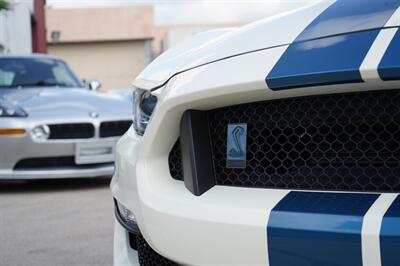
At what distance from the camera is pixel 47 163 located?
18.1ft

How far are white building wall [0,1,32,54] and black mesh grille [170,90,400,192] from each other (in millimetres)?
16721

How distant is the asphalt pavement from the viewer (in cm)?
337

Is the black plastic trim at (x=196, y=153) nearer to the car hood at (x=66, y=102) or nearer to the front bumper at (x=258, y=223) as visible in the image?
the front bumper at (x=258, y=223)

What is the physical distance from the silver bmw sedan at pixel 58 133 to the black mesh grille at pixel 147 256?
11.6 ft

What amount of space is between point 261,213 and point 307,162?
24 cm

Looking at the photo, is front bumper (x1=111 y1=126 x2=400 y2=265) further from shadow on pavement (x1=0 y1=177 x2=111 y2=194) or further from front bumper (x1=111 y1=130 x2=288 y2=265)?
shadow on pavement (x1=0 y1=177 x2=111 y2=194)

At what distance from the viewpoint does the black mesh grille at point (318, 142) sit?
5.19 ft

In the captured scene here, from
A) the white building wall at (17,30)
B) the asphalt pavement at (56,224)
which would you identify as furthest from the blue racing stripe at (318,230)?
the white building wall at (17,30)

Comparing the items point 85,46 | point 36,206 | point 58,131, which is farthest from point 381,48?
point 85,46

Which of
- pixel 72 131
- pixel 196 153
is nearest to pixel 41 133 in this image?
pixel 72 131

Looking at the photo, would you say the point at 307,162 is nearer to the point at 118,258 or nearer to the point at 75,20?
the point at 118,258

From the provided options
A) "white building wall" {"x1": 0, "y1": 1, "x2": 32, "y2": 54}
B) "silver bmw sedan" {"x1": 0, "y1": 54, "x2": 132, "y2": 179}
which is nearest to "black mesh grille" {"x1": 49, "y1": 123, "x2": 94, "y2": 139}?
"silver bmw sedan" {"x1": 0, "y1": 54, "x2": 132, "y2": 179}

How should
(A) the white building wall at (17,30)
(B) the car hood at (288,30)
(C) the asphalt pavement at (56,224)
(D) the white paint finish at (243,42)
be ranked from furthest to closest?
(A) the white building wall at (17,30) < (C) the asphalt pavement at (56,224) < (D) the white paint finish at (243,42) < (B) the car hood at (288,30)

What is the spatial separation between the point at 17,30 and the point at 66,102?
48.2 ft
